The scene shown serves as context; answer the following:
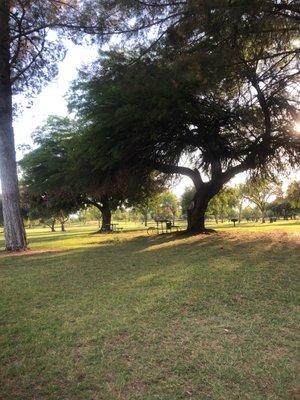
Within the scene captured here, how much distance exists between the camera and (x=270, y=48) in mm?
11234

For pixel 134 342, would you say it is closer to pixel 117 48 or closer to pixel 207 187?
pixel 117 48

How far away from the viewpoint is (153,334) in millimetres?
4957

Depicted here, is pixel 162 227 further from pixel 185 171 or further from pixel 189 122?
pixel 189 122

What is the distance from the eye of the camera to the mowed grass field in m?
3.78

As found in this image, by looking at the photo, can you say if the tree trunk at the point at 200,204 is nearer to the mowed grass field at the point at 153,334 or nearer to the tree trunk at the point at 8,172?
the tree trunk at the point at 8,172

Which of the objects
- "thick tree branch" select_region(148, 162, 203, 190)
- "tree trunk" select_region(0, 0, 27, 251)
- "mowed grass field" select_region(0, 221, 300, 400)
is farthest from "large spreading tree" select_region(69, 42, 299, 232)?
"mowed grass field" select_region(0, 221, 300, 400)

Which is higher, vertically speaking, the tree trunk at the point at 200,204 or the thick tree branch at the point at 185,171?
the thick tree branch at the point at 185,171

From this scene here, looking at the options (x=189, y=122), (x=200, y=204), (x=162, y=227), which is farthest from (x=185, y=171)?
(x=162, y=227)

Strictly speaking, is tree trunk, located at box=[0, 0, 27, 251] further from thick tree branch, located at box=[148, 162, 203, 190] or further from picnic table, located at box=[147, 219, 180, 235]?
picnic table, located at box=[147, 219, 180, 235]

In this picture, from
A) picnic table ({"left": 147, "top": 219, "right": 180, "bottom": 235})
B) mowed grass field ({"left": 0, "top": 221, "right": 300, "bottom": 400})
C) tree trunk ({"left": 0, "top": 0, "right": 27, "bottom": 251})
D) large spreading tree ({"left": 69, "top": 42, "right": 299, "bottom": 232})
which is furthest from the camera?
picnic table ({"left": 147, "top": 219, "right": 180, "bottom": 235})

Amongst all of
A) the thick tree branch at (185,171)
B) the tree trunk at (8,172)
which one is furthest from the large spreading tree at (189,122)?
the tree trunk at (8,172)

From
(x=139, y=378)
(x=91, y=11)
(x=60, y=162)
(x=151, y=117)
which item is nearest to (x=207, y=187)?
(x=151, y=117)

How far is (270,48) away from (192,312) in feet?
27.1

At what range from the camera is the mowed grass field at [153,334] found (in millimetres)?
3781
